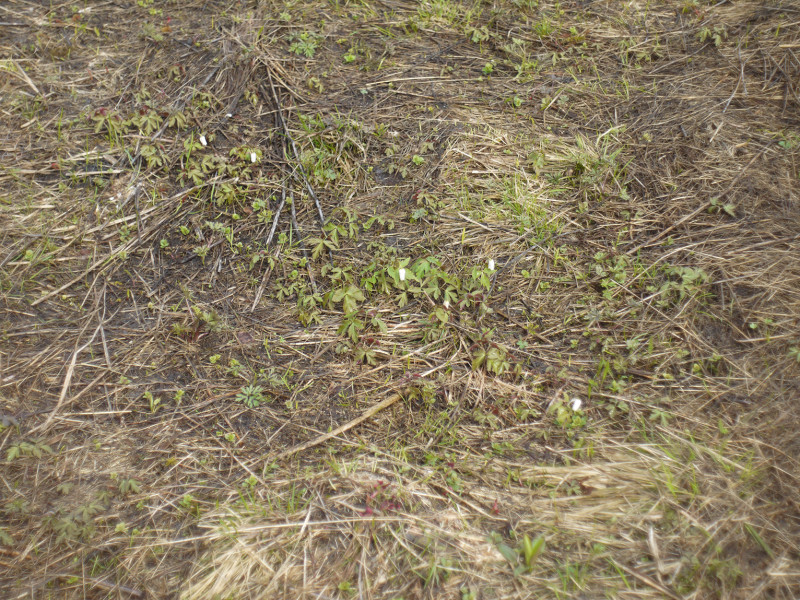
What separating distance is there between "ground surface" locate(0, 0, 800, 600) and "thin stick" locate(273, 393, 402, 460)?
0.05ft

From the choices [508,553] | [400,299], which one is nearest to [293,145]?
[400,299]

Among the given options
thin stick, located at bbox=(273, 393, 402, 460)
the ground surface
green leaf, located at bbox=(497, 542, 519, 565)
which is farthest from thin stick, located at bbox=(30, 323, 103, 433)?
green leaf, located at bbox=(497, 542, 519, 565)

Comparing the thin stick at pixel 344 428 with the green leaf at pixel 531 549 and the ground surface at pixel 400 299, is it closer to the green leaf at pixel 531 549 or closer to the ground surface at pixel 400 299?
the ground surface at pixel 400 299

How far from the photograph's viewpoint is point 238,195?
3.15 m

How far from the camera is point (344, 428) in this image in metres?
2.39

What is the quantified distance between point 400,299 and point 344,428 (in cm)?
68

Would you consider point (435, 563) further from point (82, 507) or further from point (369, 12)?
point (369, 12)

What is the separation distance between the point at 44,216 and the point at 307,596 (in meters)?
2.40

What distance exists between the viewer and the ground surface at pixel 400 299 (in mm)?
2039

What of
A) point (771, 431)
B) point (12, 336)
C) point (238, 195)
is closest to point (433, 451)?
point (771, 431)

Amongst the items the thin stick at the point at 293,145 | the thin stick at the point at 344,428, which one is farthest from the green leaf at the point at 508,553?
the thin stick at the point at 293,145

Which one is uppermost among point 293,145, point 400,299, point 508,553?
point 293,145

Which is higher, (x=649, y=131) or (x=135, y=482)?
(x=649, y=131)

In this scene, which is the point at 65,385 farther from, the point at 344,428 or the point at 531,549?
the point at 531,549
